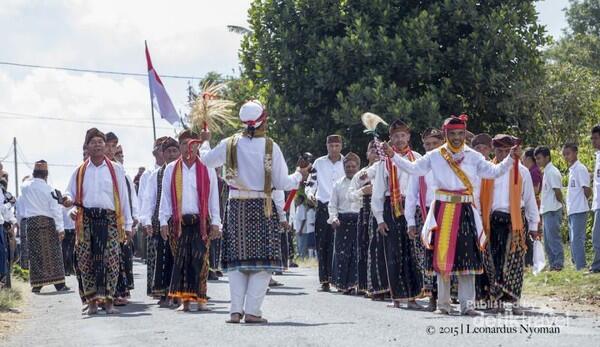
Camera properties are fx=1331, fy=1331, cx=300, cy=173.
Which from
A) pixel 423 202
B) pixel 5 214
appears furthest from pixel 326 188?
pixel 5 214

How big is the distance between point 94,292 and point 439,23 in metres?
14.4

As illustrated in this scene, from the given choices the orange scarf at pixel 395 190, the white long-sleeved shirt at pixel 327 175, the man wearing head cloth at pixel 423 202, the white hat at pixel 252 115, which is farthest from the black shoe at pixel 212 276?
the white hat at pixel 252 115

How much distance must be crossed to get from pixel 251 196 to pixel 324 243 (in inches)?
245

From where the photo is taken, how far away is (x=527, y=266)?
767 inches

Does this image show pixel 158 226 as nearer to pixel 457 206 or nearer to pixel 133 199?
pixel 133 199

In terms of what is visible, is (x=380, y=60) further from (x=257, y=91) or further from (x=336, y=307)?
(x=336, y=307)

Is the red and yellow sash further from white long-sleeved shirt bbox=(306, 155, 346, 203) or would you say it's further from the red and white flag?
the red and white flag

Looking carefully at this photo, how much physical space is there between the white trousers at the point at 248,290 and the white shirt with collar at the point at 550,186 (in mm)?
7504

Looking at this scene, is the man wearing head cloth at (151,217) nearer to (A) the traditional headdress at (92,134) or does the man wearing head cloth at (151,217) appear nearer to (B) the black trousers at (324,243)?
(A) the traditional headdress at (92,134)

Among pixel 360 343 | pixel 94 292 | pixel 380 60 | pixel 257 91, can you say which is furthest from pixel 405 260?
pixel 257 91

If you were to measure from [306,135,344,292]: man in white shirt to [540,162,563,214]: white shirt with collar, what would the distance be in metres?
3.08

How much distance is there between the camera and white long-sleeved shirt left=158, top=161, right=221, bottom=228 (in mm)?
14750

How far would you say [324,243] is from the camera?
63.0 ft

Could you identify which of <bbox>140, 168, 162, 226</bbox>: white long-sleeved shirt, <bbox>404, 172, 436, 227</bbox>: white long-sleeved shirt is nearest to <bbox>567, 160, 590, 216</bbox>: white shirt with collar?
<bbox>404, 172, 436, 227</bbox>: white long-sleeved shirt
